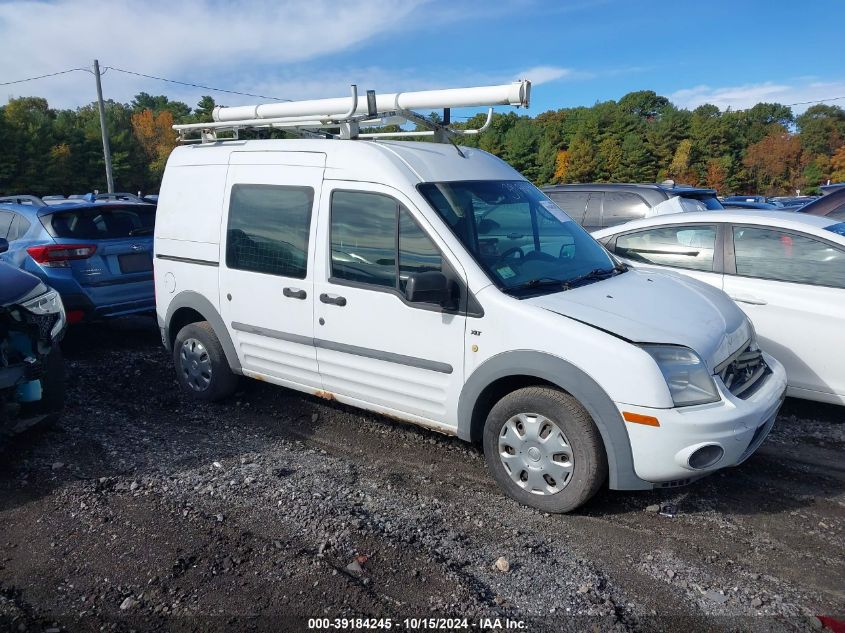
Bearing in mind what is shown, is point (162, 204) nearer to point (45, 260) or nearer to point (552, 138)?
point (45, 260)

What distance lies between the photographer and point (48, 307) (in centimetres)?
473

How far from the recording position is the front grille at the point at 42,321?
4.54 meters

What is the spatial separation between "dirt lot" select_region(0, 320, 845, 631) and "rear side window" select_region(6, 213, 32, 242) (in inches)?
Answer: 126

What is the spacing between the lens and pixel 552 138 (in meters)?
80.9

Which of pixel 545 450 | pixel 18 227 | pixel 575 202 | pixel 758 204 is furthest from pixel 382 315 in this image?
pixel 758 204

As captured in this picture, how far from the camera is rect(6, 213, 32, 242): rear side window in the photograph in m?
7.23

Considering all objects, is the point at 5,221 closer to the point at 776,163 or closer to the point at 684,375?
the point at 684,375

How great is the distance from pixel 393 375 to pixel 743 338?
7.21 ft

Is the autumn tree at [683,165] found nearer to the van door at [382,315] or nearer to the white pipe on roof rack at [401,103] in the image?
the white pipe on roof rack at [401,103]

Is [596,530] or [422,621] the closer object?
[422,621]

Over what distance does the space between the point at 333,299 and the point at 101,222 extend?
4277 millimetres

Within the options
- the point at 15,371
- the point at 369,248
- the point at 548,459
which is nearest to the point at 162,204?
the point at 15,371

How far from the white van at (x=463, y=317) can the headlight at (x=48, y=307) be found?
977mm

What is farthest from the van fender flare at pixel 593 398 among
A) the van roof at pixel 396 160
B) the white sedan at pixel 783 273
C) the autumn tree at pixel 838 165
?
the autumn tree at pixel 838 165
